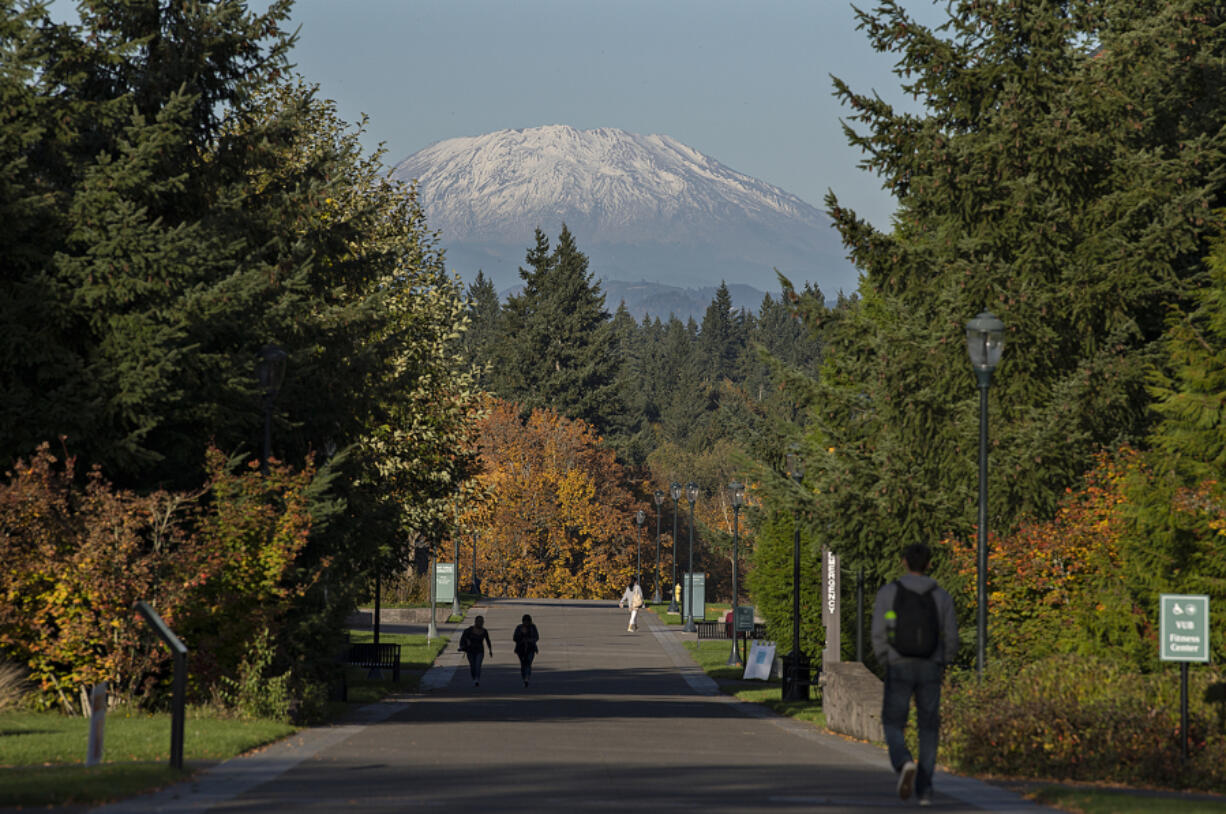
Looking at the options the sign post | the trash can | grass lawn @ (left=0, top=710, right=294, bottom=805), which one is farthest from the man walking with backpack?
the trash can

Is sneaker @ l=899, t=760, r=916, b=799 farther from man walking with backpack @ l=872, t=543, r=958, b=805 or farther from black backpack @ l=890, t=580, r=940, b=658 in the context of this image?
black backpack @ l=890, t=580, r=940, b=658

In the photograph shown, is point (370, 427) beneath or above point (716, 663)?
above

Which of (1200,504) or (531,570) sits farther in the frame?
(531,570)

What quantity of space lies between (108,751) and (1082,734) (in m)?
9.33

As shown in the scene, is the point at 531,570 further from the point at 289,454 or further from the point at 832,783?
the point at 832,783

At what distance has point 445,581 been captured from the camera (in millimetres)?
52688

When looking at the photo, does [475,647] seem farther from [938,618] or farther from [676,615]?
[676,615]

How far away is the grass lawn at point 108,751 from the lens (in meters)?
11.9

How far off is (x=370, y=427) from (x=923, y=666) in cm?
2069

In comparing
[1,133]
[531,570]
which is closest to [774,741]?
[1,133]

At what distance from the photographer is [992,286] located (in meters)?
27.6

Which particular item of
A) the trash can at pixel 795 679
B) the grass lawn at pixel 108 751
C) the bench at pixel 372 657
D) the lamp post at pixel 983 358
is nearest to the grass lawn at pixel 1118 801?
the lamp post at pixel 983 358

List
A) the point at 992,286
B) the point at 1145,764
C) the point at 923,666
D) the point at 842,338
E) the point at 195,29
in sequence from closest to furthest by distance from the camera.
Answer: the point at 923,666 → the point at 1145,764 → the point at 195,29 → the point at 992,286 → the point at 842,338

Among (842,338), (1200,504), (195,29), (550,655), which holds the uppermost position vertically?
(195,29)
